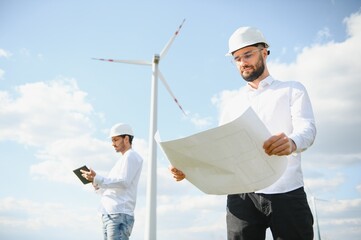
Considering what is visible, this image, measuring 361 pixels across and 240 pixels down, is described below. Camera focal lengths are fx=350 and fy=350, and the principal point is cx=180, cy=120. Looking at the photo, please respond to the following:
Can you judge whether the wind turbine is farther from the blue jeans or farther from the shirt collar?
the shirt collar

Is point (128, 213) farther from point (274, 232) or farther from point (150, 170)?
point (150, 170)

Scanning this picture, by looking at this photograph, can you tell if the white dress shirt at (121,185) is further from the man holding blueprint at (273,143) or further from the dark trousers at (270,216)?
the dark trousers at (270,216)

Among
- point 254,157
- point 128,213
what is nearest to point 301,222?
point 254,157

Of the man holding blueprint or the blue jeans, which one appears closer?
the man holding blueprint

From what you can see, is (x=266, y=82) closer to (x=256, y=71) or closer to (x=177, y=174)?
(x=256, y=71)

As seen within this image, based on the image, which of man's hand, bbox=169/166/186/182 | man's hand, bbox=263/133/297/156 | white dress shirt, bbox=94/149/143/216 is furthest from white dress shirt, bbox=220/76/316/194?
white dress shirt, bbox=94/149/143/216

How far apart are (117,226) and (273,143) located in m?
4.49

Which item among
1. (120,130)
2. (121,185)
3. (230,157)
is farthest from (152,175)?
(230,157)

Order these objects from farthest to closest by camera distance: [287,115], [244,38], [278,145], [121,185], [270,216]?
[121,185], [244,38], [287,115], [270,216], [278,145]

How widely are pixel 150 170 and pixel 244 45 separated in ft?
37.7

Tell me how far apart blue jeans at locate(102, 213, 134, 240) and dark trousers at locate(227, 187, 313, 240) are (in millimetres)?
3441

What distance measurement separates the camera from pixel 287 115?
3072 mm

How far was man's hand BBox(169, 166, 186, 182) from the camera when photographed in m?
3.13

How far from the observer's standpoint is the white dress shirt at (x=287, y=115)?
2813 millimetres
